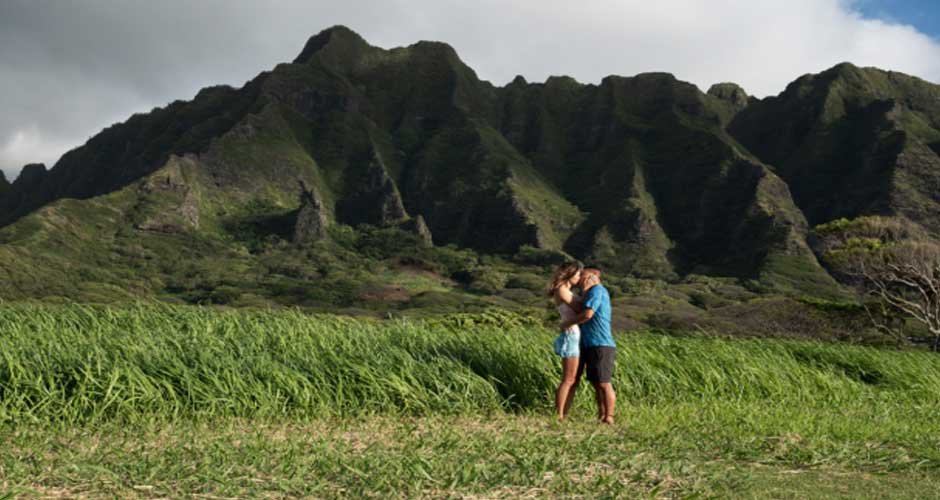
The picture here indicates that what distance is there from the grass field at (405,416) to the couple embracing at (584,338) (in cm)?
34

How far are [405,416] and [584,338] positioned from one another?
84.4 inches

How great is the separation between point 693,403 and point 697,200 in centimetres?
16049

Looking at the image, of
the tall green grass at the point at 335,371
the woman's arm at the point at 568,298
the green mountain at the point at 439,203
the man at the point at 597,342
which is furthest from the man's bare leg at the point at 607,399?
the green mountain at the point at 439,203

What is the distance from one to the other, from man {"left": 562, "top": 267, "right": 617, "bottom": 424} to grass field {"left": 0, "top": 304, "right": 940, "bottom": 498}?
1.08 feet

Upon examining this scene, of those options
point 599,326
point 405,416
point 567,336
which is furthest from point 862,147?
point 405,416

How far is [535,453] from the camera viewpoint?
6695mm

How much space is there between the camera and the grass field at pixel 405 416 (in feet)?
19.0

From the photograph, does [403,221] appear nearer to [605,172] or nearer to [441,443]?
[605,172]

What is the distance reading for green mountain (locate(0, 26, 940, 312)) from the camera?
4508 inches

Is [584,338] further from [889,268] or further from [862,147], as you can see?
[862,147]

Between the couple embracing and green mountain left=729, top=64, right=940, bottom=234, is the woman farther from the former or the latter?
green mountain left=729, top=64, right=940, bottom=234

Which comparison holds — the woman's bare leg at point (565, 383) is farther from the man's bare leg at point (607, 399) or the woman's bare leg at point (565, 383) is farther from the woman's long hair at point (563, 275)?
the woman's long hair at point (563, 275)

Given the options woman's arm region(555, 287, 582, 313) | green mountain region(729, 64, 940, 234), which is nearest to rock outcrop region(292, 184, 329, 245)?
green mountain region(729, 64, 940, 234)

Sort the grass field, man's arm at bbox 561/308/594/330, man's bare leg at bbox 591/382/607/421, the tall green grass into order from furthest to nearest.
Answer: man's bare leg at bbox 591/382/607/421, man's arm at bbox 561/308/594/330, the tall green grass, the grass field
